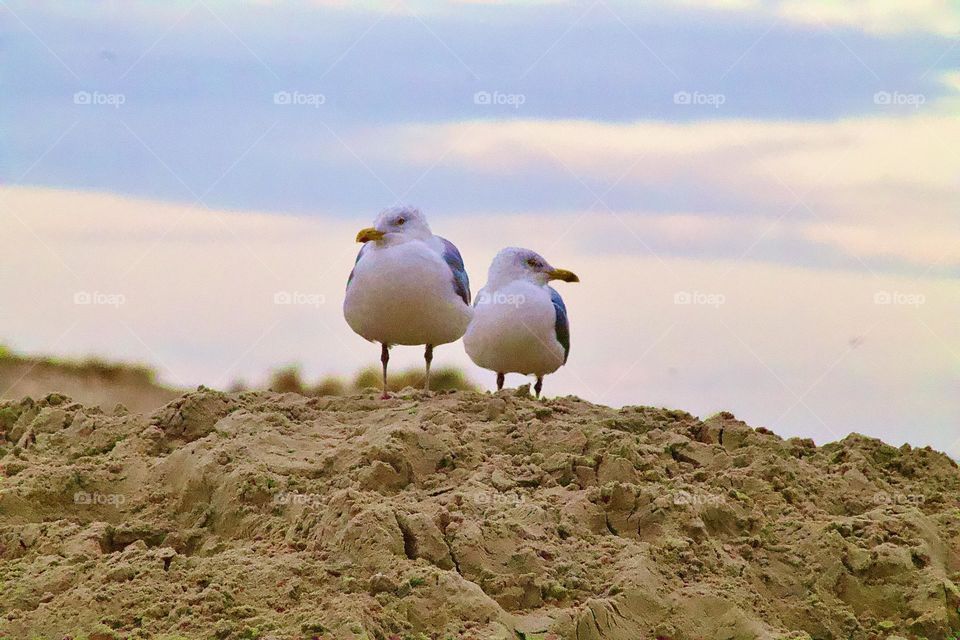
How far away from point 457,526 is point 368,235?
4.16m

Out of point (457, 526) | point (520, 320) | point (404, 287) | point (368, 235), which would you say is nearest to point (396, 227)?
point (368, 235)

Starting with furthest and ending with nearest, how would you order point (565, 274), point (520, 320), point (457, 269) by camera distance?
point (565, 274)
point (520, 320)
point (457, 269)

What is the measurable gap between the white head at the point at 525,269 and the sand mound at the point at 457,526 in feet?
9.34

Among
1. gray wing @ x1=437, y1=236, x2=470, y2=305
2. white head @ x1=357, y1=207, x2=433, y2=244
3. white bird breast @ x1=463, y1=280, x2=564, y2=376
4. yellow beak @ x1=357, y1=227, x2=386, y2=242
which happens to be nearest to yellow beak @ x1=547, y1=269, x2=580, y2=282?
white bird breast @ x1=463, y1=280, x2=564, y2=376

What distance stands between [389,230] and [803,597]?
511 centimetres

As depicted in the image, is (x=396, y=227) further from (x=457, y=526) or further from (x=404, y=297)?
(x=457, y=526)

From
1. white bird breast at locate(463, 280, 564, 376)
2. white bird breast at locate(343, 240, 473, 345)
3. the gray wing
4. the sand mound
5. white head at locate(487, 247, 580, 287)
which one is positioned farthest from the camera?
white head at locate(487, 247, 580, 287)

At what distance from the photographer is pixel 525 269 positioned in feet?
39.3

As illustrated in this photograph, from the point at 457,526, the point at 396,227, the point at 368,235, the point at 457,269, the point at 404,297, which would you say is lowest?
the point at 457,526

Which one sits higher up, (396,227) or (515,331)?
(396,227)

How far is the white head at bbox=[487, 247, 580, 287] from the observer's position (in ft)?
39.2

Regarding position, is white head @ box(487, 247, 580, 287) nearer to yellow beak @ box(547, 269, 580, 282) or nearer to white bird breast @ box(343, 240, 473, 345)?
yellow beak @ box(547, 269, 580, 282)

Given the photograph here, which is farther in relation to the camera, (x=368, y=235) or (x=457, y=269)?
(x=457, y=269)

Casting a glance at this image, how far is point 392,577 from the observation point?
6305 mm
